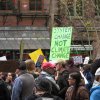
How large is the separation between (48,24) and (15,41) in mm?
2992

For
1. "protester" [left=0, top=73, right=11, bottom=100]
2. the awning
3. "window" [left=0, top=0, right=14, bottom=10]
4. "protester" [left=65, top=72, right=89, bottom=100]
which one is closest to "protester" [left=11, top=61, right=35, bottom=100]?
"protester" [left=0, top=73, right=11, bottom=100]

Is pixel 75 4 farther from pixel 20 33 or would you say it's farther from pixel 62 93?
pixel 62 93

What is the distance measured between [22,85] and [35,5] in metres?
25.2

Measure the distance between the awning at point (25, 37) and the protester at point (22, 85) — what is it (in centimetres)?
2168

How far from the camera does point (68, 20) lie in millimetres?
33188

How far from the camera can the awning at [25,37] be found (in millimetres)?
31797

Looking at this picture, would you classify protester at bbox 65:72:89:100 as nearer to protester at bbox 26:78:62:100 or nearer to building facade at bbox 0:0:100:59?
protester at bbox 26:78:62:100

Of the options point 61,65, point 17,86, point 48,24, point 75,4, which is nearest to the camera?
point 17,86

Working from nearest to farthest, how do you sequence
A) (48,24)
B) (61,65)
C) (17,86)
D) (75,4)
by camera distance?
(17,86) → (61,65) → (75,4) → (48,24)

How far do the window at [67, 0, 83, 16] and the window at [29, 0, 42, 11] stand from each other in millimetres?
2077

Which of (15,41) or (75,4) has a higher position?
(75,4)

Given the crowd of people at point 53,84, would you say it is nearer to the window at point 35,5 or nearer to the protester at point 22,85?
the protester at point 22,85

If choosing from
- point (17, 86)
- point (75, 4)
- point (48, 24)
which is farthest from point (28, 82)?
point (48, 24)

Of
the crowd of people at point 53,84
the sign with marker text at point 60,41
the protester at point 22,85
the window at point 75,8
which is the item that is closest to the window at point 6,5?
the window at point 75,8
